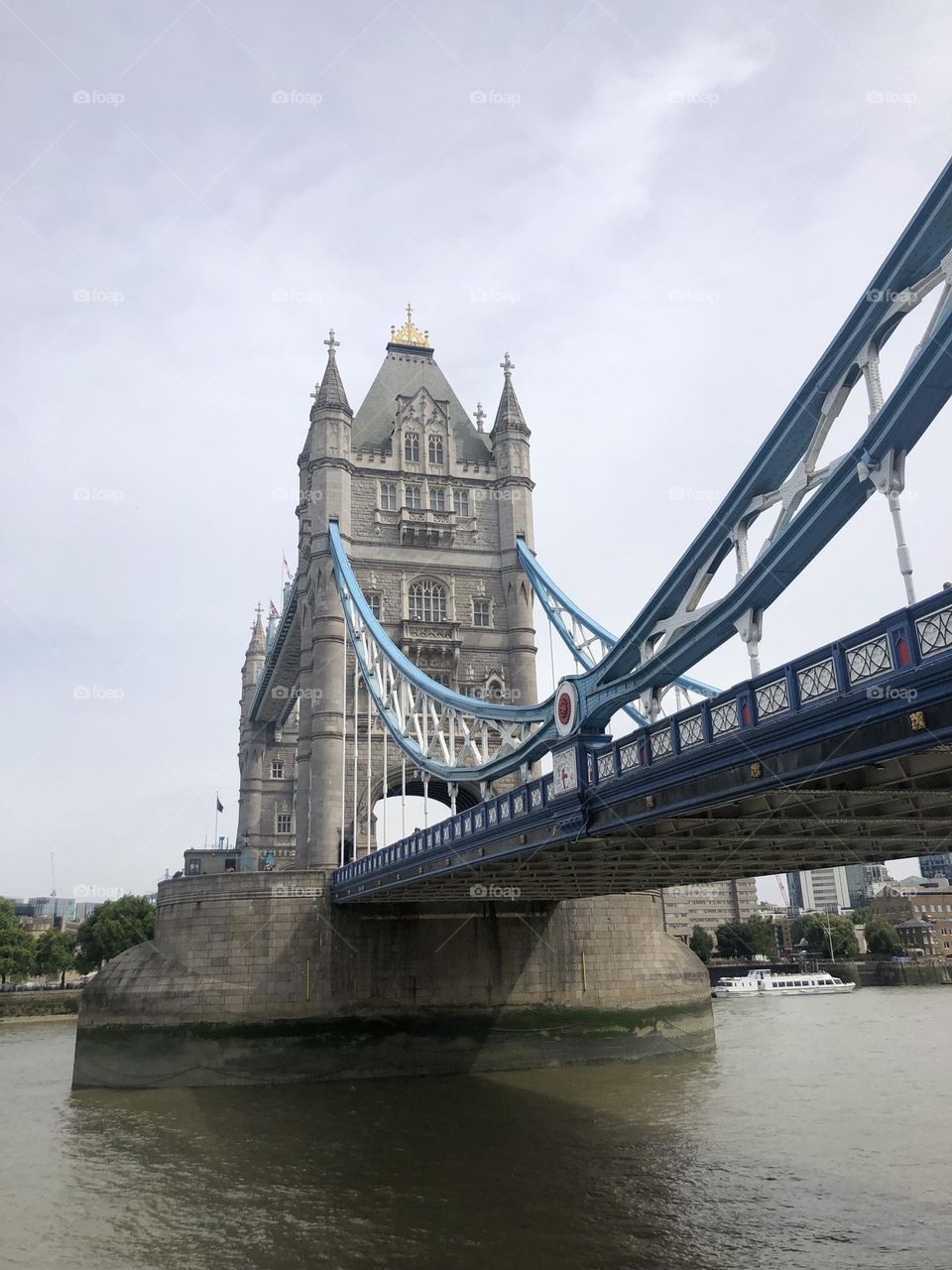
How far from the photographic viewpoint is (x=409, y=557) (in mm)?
40594

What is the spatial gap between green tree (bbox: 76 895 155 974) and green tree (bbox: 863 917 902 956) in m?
61.3

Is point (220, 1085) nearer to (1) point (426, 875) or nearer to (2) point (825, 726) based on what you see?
(1) point (426, 875)

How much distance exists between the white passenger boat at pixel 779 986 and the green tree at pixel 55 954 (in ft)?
135

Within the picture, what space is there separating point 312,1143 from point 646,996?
564 inches

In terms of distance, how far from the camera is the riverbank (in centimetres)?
5319

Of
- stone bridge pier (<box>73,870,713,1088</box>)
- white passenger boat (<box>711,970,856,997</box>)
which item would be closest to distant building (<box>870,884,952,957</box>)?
white passenger boat (<box>711,970,856,997</box>)

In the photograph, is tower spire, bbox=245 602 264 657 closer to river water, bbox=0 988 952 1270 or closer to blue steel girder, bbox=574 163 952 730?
river water, bbox=0 988 952 1270

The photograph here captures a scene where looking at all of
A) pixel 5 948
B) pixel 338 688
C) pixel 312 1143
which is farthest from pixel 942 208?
pixel 5 948

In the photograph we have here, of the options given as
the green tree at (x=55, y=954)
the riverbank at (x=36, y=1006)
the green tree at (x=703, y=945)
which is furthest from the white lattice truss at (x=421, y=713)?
the green tree at (x=703, y=945)

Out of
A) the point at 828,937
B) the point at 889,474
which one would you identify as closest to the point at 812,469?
the point at 889,474

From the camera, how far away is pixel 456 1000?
1148 inches

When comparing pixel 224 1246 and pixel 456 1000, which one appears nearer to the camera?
pixel 224 1246

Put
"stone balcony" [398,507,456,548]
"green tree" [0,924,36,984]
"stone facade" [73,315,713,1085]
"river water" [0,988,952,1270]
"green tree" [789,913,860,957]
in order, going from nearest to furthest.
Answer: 1. "river water" [0,988,952,1270]
2. "stone facade" [73,315,713,1085]
3. "stone balcony" [398,507,456,548]
4. "green tree" [0,924,36,984]
5. "green tree" [789,913,860,957]

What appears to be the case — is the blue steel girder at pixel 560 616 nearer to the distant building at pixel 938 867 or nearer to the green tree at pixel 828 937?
the green tree at pixel 828 937
